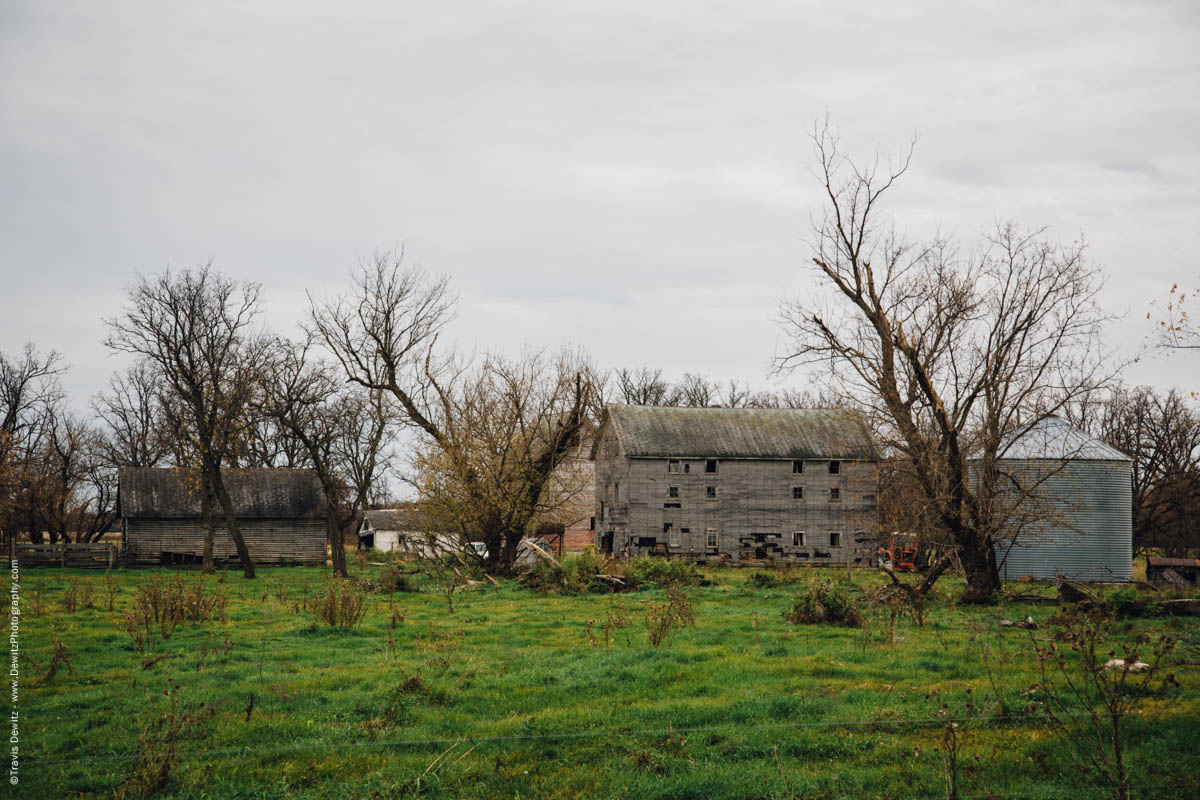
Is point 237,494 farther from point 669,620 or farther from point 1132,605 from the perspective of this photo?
point 1132,605

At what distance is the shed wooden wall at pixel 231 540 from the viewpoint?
1863 inches

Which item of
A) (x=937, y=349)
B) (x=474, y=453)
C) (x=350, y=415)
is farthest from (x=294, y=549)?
(x=937, y=349)

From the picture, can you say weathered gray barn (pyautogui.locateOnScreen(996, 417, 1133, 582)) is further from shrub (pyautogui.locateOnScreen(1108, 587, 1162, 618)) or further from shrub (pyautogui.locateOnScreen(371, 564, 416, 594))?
shrub (pyautogui.locateOnScreen(371, 564, 416, 594))

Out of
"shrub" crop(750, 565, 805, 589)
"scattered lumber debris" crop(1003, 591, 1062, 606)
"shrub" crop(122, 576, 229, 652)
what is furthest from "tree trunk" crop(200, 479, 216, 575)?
"scattered lumber debris" crop(1003, 591, 1062, 606)

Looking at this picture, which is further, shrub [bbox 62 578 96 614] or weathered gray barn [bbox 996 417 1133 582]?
weathered gray barn [bbox 996 417 1133 582]

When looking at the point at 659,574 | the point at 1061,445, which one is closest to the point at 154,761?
the point at 659,574

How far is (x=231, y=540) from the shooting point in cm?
4906

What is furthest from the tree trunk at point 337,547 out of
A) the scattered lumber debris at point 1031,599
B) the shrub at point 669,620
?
the scattered lumber debris at point 1031,599

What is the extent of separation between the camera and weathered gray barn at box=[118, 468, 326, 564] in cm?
4728

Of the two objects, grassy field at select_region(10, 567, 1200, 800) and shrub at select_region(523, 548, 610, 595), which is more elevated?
grassy field at select_region(10, 567, 1200, 800)

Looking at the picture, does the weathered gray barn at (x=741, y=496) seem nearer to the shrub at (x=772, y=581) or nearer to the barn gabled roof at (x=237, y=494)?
the shrub at (x=772, y=581)

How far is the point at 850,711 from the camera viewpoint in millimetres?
9992

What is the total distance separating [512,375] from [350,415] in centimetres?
2619

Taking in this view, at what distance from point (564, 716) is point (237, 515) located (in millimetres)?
43874
